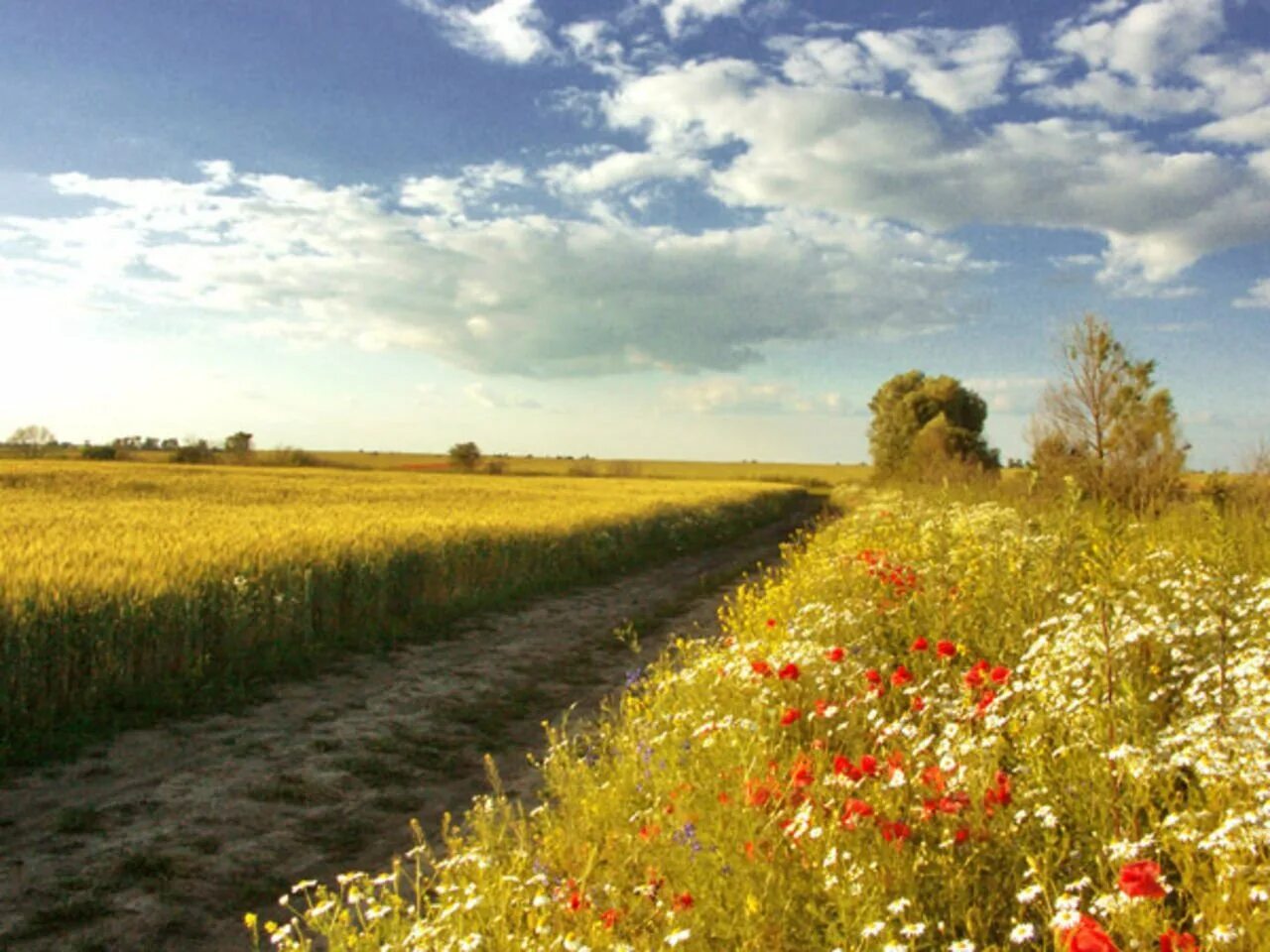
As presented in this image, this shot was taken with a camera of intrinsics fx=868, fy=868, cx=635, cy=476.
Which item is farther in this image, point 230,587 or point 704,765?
point 230,587

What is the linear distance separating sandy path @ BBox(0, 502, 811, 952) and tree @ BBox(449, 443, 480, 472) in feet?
284

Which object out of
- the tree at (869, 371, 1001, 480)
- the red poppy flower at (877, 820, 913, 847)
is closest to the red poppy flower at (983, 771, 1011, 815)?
the red poppy flower at (877, 820, 913, 847)

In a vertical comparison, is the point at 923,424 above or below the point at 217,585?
above

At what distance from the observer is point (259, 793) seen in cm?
707

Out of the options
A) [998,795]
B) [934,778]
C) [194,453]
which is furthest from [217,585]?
[194,453]

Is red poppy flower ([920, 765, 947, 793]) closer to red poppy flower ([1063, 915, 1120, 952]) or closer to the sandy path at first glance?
red poppy flower ([1063, 915, 1120, 952])

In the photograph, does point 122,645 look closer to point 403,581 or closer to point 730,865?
point 403,581

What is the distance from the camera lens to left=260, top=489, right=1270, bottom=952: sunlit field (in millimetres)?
3582

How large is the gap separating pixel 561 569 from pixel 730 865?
1646 cm

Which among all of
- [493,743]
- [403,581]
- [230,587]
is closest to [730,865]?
[493,743]

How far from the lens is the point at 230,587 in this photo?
11.1m

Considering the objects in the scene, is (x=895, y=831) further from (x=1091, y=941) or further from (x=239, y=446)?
(x=239, y=446)

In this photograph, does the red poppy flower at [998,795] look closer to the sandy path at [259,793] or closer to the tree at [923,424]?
the sandy path at [259,793]

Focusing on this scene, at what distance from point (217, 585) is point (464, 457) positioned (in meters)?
87.9
